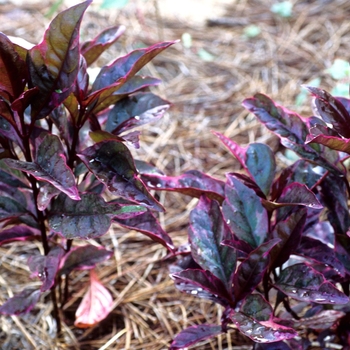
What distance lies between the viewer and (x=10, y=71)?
1.03m

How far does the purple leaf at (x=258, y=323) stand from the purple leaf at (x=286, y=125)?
1.09 ft

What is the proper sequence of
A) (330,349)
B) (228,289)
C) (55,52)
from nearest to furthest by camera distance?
1. (55,52)
2. (228,289)
3. (330,349)

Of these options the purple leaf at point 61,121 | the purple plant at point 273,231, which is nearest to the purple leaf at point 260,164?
the purple plant at point 273,231

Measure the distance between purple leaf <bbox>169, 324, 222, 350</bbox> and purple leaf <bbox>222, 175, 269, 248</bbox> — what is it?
0.68 feet

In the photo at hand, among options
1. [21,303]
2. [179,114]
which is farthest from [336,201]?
[179,114]

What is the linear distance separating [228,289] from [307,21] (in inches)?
85.8

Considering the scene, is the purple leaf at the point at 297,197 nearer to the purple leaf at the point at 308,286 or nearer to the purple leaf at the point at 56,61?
the purple leaf at the point at 308,286

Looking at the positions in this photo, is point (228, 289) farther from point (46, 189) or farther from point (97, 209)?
point (46, 189)

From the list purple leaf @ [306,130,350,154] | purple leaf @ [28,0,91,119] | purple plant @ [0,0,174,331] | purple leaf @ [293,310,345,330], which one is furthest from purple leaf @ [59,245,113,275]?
purple leaf @ [306,130,350,154]

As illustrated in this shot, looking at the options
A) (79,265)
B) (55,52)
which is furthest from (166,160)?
(55,52)

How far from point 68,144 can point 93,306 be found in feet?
1.55

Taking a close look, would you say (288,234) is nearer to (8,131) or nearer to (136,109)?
(136,109)

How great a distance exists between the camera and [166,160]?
219cm

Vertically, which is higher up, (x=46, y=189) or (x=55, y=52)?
(x=55, y=52)
